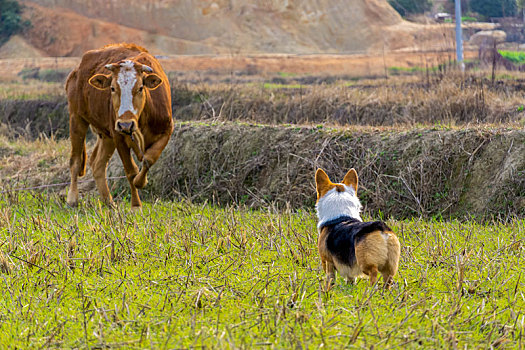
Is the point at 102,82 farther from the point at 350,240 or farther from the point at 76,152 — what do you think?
the point at 350,240

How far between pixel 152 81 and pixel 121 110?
0.67 meters

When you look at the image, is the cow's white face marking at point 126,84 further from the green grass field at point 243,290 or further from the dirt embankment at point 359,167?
the dirt embankment at point 359,167

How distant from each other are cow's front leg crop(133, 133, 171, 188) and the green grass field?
52.4 inches

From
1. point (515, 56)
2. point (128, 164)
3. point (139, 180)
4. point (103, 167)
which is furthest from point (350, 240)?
point (515, 56)

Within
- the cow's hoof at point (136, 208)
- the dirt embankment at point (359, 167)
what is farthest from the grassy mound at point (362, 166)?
the cow's hoof at point (136, 208)

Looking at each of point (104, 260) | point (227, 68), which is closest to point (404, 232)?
point (104, 260)

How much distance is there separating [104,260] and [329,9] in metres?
55.7

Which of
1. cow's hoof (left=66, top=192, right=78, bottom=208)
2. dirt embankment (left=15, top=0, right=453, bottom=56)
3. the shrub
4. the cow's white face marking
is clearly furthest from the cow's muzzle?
the shrub

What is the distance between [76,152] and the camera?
1152 cm

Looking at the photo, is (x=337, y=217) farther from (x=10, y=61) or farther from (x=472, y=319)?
(x=10, y=61)

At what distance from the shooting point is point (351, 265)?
5.49 metres

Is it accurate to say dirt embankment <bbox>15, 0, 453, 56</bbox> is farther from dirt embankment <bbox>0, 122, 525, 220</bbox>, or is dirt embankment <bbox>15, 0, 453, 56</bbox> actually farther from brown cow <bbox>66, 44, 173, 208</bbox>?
brown cow <bbox>66, 44, 173, 208</bbox>

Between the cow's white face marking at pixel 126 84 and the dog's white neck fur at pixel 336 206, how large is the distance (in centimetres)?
384

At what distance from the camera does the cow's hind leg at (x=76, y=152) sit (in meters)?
11.1
